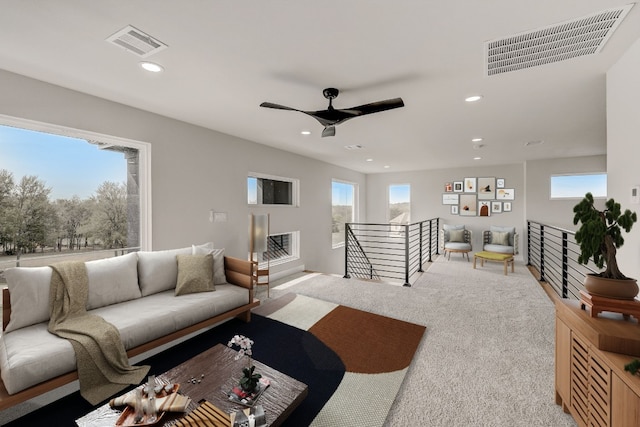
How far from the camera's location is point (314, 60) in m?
2.03

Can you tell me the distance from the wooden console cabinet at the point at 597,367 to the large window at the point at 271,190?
4.17 m

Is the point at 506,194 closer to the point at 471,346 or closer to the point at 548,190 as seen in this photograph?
the point at 548,190

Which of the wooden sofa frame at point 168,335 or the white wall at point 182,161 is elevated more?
the white wall at point 182,161

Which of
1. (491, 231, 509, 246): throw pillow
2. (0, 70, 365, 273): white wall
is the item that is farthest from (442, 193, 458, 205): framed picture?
(0, 70, 365, 273): white wall

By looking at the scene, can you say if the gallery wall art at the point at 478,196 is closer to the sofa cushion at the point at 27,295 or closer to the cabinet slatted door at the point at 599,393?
the cabinet slatted door at the point at 599,393

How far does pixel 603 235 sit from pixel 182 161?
4.13 metres

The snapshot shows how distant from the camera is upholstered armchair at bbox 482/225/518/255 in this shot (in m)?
5.82

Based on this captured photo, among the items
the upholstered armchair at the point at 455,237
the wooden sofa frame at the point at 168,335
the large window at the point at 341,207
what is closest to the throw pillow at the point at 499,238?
the upholstered armchair at the point at 455,237

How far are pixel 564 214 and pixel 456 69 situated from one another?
601 centimetres

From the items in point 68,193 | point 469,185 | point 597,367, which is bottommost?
point 597,367

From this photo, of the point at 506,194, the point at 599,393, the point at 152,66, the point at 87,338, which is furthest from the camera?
the point at 506,194

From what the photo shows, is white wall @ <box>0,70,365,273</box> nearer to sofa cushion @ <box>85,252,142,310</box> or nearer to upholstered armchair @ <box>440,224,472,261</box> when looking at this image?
sofa cushion @ <box>85,252,142,310</box>

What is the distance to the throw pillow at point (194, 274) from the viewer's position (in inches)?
111

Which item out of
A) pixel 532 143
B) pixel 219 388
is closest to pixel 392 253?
pixel 532 143
